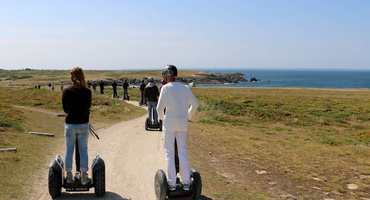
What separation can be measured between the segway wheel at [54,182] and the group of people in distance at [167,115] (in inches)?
7.6

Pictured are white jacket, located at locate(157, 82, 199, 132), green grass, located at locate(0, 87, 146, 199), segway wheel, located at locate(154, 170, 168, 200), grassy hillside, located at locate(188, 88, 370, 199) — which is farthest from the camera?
grassy hillside, located at locate(188, 88, 370, 199)

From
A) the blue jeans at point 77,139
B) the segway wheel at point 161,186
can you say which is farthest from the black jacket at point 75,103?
the segway wheel at point 161,186

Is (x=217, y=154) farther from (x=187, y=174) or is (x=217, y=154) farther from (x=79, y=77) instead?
(x=79, y=77)

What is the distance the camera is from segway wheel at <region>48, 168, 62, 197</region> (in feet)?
21.8

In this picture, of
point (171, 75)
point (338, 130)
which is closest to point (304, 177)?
point (171, 75)

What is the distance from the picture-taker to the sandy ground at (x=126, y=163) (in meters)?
7.29

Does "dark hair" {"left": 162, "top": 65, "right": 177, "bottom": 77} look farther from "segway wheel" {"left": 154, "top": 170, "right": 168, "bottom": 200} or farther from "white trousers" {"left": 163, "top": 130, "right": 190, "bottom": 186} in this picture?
"segway wheel" {"left": 154, "top": 170, "right": 168, "bottom": 200}

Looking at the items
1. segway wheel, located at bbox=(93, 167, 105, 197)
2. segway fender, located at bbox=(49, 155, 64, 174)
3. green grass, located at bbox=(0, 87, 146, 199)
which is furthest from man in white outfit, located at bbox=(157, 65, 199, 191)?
green grass, located at bbox=(0, 87, 146, 199)

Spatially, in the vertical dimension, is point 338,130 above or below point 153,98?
below

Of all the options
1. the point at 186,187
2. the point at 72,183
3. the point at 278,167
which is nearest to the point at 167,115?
the point at 186,187

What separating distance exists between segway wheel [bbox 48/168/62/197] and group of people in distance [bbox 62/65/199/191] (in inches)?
7.6

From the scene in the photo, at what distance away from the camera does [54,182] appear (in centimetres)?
666

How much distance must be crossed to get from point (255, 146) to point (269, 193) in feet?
22.3

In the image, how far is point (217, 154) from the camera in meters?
12.9
